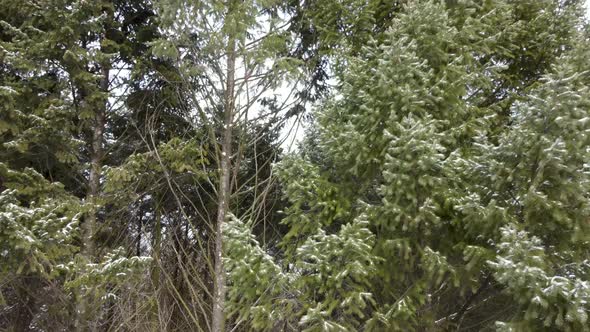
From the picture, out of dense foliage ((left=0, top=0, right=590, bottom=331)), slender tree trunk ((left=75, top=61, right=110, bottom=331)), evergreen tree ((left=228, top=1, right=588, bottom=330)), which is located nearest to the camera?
evergreen tree ((left=228, top=1, right=588, bottom=330))

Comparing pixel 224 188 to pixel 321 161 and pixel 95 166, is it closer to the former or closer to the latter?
pixel 321 161

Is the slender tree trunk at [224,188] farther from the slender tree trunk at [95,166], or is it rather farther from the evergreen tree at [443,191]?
the slender tree trunk at [95,166]

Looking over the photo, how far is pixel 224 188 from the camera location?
25.1ft

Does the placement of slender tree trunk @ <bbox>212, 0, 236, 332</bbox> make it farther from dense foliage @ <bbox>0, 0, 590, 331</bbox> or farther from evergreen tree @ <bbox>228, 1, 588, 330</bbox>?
evergreen tree @ <bbox>228, 1, 588, 330</bbox>

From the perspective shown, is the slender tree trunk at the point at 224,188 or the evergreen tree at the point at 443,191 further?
the slender tree trunk at the point at 224,188

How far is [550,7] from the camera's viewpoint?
779 cm

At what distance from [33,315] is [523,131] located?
27.3 ft

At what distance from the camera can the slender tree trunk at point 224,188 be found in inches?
280

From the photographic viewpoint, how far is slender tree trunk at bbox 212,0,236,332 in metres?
7.10

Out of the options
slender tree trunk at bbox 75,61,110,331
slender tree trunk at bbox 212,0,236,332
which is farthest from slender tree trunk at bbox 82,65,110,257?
slender tree trunk at bbox 212,0,236,332

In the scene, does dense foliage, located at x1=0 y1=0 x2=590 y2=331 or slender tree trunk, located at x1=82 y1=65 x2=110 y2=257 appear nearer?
dense foliage, located at x1=0 y1=0 x2=590 y2=331

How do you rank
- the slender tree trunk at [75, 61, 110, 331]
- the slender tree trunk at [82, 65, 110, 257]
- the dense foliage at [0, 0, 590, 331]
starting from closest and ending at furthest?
the dense foliage at [0, 0, 590, 331] → the slender tree trunk at [75, 61, 110, 331] → the slender tree trunk at [82, 65, 110, 257]

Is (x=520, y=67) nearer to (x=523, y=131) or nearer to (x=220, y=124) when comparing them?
(x=523, y=131)

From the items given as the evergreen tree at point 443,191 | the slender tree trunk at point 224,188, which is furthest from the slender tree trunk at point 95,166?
the evergreen tree at point 443,191
